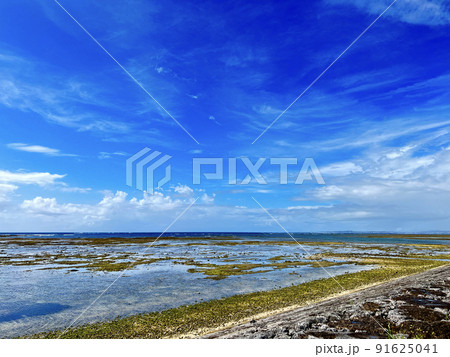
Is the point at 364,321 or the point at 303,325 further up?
the point at 364,321

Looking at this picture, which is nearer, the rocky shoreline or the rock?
the rocky shoreline

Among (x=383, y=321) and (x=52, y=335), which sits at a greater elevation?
(x=383, y=321)

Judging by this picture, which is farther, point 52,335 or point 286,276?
point 286,276

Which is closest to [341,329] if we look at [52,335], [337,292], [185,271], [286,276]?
[337,292]

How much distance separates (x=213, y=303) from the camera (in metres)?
18.9

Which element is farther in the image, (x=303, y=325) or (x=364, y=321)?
(x=364, y=321)

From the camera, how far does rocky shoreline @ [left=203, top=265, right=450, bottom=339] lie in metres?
10.7

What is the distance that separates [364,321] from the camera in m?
12.0

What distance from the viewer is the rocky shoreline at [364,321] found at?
1067 cm

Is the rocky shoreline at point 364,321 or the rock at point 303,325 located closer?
the rocky shoreline at point 364,321
